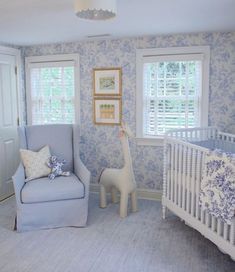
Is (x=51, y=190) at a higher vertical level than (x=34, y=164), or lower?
lower

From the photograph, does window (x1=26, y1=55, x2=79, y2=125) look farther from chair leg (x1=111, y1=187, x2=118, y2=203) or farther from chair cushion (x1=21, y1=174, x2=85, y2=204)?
chair cushion (x1=21, y1=174, x2=85, y2=204)

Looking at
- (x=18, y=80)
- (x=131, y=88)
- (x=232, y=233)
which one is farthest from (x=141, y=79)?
(x=232, y=233)

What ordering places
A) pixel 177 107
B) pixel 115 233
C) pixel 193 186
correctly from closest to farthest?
pixel 193 186 < pixel 115 233 < pixel 177 107

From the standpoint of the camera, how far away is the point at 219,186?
2281 mm

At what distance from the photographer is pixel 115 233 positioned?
311 cm

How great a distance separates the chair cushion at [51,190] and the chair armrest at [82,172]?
0.18ft

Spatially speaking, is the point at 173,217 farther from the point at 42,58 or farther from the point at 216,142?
the point at 42,58

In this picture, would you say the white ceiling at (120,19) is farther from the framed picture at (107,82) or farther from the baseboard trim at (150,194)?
the baseboard trim at (150,194)

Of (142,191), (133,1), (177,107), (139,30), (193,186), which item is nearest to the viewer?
(133,1)

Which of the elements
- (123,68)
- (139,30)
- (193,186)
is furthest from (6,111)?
(193,186)

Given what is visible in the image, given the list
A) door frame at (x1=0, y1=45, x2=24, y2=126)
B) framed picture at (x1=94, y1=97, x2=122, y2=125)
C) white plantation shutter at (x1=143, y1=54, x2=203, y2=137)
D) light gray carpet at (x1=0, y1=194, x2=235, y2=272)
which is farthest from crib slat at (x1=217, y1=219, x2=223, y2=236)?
door frame at (x1=0, y1=45, x2=24, y2=126)

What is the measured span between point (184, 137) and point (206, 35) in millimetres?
1232

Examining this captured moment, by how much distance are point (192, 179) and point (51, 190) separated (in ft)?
4.64

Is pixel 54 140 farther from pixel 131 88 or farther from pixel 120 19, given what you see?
pixel 120 19
